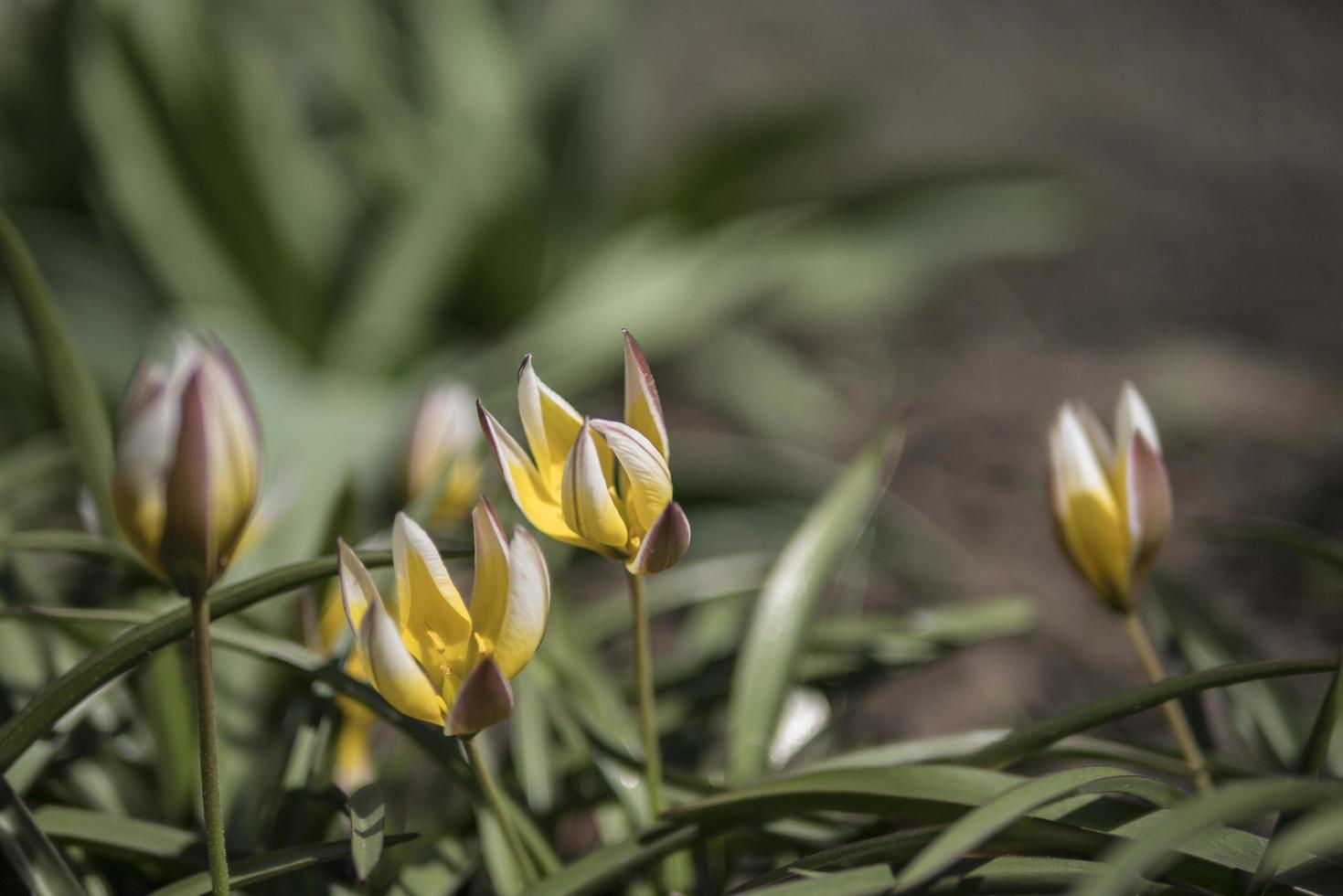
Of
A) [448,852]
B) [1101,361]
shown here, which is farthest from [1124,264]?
[448,852]

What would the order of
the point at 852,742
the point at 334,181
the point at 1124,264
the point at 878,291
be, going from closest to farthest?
1. the point at 852,742
2. the point at 334,181
3. the point at 878,291
4. the point at 1124,264

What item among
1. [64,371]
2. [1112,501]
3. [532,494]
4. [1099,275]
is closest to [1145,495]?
[1112,501]

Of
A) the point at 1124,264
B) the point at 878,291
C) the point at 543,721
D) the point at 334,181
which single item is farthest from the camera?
the point at 1124,264

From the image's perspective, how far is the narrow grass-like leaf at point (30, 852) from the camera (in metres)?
0.57

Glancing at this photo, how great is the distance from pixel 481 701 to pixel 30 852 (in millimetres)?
325

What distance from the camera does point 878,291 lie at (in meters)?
2.16

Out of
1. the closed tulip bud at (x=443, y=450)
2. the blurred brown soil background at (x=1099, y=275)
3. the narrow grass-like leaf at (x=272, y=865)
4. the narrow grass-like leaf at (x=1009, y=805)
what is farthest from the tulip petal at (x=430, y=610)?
the blurred brown soil background at (x=1099, y=275)

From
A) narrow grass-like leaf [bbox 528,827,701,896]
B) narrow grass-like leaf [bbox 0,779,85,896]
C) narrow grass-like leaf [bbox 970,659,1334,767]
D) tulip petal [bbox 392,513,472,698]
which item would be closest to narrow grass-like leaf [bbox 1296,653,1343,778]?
narrow grass-like leaf [bbox 970,659,1334,767]

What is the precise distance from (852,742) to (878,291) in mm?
1201

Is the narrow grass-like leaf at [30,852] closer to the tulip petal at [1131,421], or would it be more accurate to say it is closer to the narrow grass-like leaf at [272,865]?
the narrow grass-like leaf at [272,865]

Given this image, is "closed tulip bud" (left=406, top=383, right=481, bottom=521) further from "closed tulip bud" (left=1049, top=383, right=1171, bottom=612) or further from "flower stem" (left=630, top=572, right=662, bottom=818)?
"closed tulip bud" (left=1049, top=383, right=1171, bottom=612)

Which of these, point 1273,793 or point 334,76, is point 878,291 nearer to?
point 334,76

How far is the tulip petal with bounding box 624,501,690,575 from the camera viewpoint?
0.49 metres

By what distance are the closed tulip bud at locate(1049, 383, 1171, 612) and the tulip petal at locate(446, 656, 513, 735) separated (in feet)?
1.24
